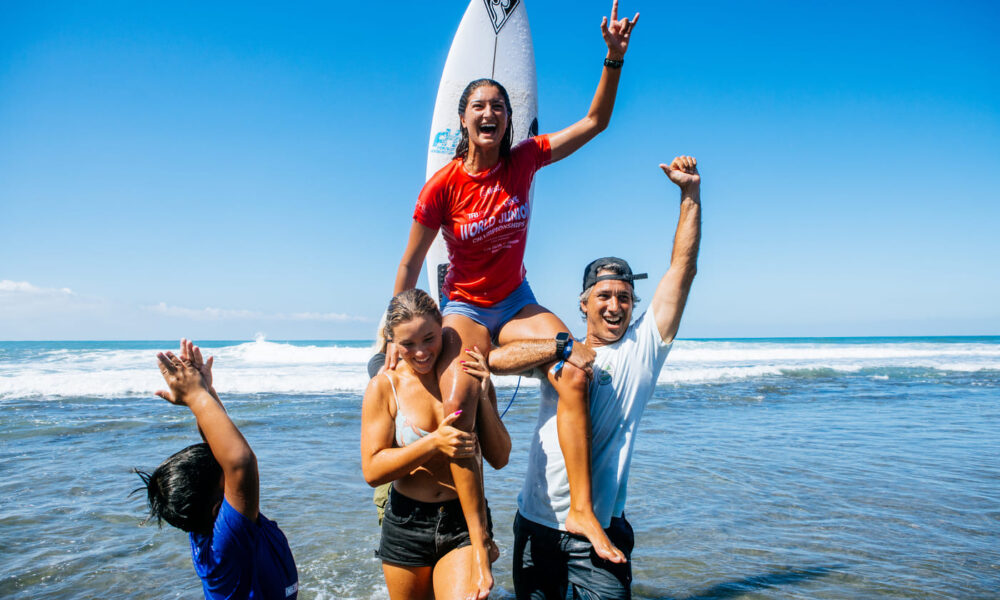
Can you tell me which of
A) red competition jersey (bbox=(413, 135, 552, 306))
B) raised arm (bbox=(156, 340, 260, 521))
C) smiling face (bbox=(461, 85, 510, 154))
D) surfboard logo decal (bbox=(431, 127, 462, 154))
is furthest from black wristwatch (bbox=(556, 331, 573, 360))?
surfboard logo decal (bbox=(431, 127, 462, 154))

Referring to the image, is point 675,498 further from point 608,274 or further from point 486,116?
point 486,116

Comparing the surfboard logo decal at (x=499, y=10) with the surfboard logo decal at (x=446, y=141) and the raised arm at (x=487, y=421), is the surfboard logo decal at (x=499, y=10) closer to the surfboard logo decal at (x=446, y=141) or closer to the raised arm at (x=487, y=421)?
the surfboard logo decal at (x=446, y=141)

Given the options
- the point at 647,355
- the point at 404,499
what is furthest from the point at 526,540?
→ the point at 647,355

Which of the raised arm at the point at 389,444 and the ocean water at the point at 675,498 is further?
the ocean water at the point at 675,498

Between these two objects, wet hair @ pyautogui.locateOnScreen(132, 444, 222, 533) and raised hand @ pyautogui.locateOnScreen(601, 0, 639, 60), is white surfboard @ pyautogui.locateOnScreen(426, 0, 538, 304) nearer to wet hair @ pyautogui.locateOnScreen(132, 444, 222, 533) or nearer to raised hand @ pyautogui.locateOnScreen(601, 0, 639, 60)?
raised hand @ pyautogui.locateOnScreen(601, 0, 639, 60)

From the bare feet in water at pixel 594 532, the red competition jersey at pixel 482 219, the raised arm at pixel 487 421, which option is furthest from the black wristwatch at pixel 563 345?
the bare feet in water at pixel 594 532

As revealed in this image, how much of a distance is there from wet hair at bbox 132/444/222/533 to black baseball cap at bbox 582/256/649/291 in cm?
211

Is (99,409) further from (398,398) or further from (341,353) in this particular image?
(341,353)

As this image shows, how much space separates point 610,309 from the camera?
3.24 m

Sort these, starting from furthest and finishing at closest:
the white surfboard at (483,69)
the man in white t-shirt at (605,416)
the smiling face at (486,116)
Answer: the white surfboard at (483,69) < the smiling face at (486,116) < the man in white t-shirt at (605,416)

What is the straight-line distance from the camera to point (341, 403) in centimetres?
1444

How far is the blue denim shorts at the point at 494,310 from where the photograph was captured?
3492mm

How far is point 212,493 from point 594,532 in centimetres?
172

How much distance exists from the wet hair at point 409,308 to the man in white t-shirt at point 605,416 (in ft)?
1.53
